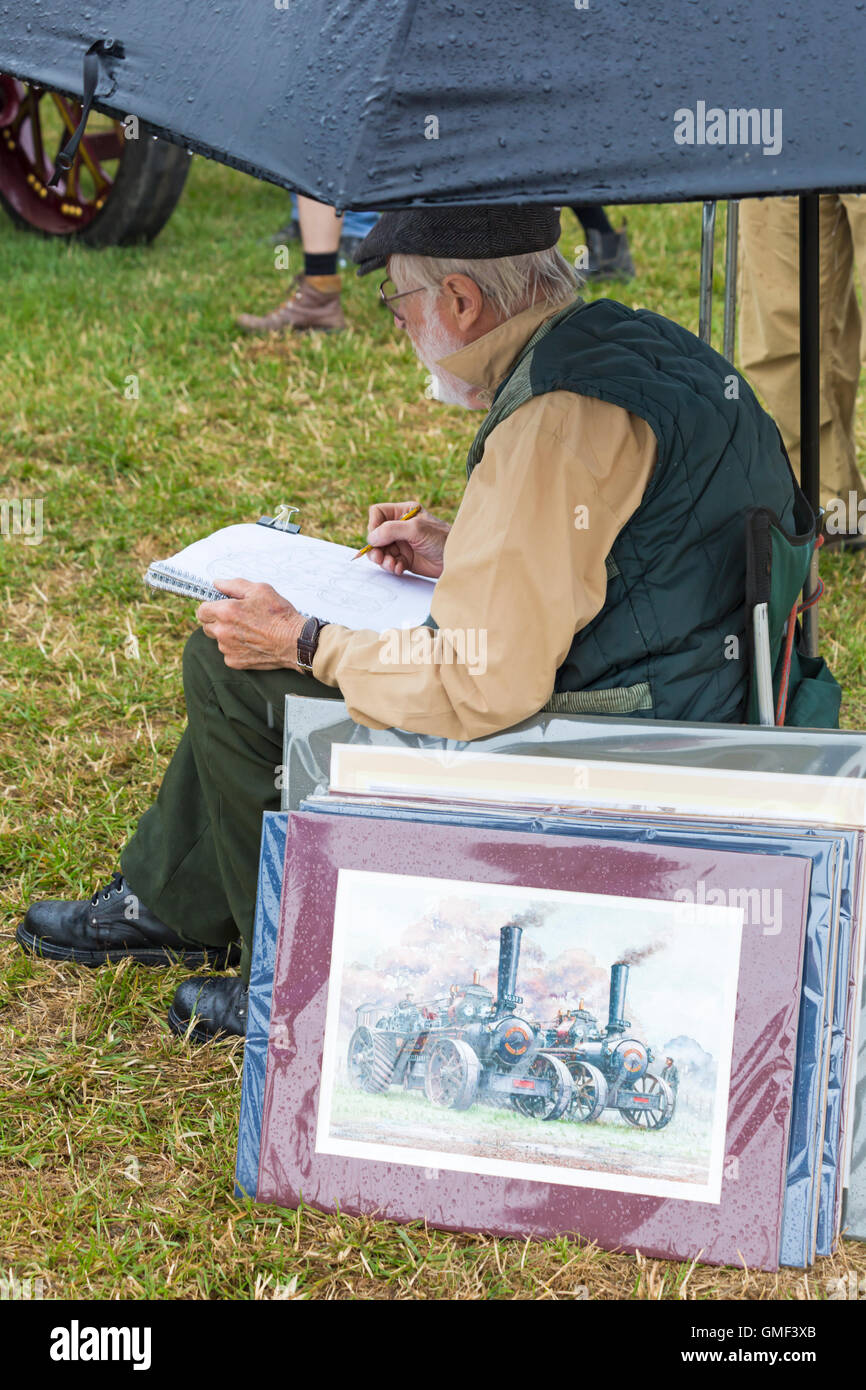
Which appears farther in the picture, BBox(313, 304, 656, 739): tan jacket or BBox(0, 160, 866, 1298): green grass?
BBox(0, 160, 866, 1298): green grass

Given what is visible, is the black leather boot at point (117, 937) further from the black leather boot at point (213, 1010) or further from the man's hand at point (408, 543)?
the man's hand at point (408, 543)

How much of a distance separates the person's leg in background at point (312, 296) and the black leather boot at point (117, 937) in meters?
3.75

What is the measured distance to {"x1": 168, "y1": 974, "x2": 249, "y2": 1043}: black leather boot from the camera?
2492 mm

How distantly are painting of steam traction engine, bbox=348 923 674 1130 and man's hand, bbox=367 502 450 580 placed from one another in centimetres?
82

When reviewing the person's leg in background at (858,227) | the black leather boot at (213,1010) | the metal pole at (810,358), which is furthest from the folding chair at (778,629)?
the person's leg in background at (858,227)

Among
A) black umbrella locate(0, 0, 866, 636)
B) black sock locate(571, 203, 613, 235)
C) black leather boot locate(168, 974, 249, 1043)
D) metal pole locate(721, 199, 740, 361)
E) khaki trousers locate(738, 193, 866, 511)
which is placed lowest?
black leather boot locate(168, 974, 249, 1043)

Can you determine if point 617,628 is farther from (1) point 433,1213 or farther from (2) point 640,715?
(1) point 433,1213

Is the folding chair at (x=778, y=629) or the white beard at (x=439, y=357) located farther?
the white beard at (x=439, y=357)

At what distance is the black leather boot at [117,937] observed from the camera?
2.69m

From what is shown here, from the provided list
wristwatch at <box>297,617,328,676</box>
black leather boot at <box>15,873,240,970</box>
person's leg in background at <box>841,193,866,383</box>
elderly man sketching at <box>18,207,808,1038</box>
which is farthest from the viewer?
person's leg in background at <box>841,193,866,383</box>

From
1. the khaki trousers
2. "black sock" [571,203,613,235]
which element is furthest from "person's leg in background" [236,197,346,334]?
the khaki trousers

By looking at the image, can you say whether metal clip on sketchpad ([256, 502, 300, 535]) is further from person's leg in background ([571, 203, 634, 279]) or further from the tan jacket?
person's leg in background ([571, 203, 634, 279])
